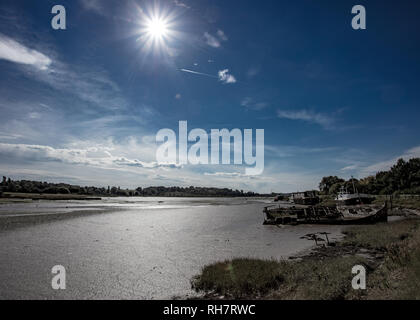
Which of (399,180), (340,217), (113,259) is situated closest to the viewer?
(113,259)

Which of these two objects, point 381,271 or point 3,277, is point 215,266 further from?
point 3,277

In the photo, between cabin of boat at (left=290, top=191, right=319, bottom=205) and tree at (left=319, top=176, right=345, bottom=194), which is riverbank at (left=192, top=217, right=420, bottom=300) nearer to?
cabin of boat at (left=290, top=191, right=319, bottom=205)

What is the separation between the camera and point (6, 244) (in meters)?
20.4

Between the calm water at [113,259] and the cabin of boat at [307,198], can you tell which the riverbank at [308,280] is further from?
the cabin of boat at [307,198]

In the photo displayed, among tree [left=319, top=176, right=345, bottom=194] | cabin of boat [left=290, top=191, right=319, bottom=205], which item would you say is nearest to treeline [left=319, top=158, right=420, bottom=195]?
cabin of boat [left=290, top=191, right=319, bottom=205]

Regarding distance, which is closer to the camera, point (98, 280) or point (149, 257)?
point (98, 280)

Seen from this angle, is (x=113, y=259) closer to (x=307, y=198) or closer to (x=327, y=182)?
(x=307, y=198)

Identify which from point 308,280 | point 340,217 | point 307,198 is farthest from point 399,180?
point 308,280
